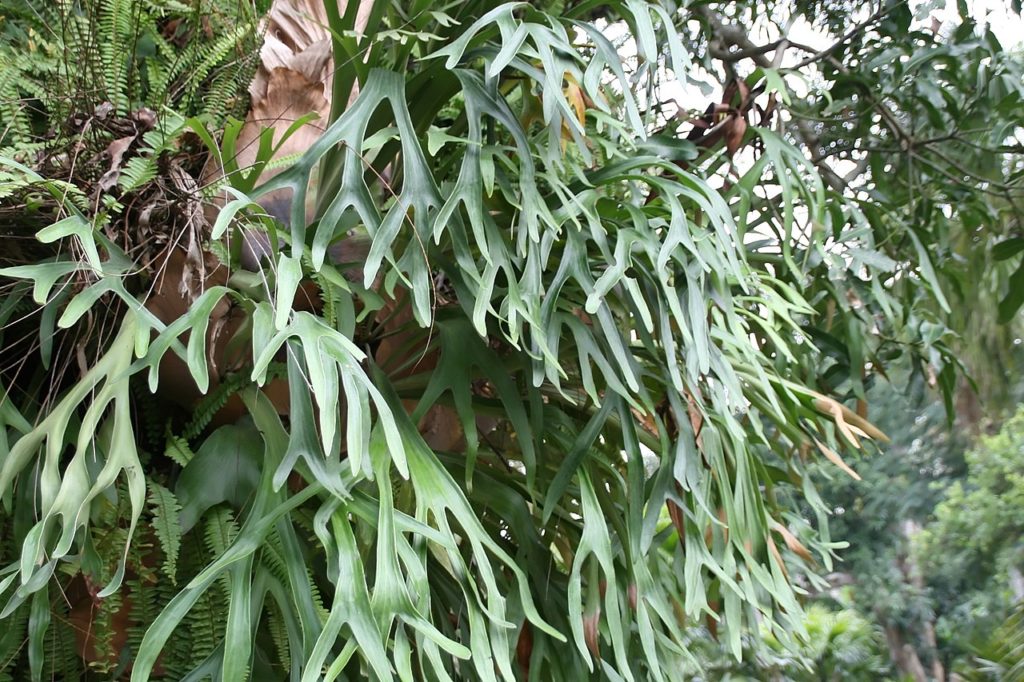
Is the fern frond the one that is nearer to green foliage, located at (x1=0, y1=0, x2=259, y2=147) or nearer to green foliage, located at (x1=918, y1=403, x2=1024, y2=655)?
green foliage, located at (x1=0, y1=0, x2=259, y2=147)

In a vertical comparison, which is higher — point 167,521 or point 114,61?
point 114,61

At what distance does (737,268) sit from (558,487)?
0.29 meters

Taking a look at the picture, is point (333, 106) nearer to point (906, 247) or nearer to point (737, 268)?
point (737, 268)

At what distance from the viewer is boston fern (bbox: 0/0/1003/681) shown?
2.40ft

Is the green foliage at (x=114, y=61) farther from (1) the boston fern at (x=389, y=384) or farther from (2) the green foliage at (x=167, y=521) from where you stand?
(2) the green foliage at (x=167, y=521)

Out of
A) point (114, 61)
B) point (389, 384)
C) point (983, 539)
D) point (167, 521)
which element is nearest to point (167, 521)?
point (167, 521)

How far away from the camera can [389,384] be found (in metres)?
0.93

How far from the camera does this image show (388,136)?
2.89 feet

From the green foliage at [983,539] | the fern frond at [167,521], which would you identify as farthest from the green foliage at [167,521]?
the green foliage at [983,539]

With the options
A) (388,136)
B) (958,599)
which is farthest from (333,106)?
(958,599)

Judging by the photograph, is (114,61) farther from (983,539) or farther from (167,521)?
(983,539)

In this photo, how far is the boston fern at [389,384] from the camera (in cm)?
73

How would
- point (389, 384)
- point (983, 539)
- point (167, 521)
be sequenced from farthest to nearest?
point (983, 539) < point (389, 384) < point (167, 521)

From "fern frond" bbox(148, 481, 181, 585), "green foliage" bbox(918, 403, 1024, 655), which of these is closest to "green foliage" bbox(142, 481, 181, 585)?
"fern frond" bbox(148, 481, 181, 585)
